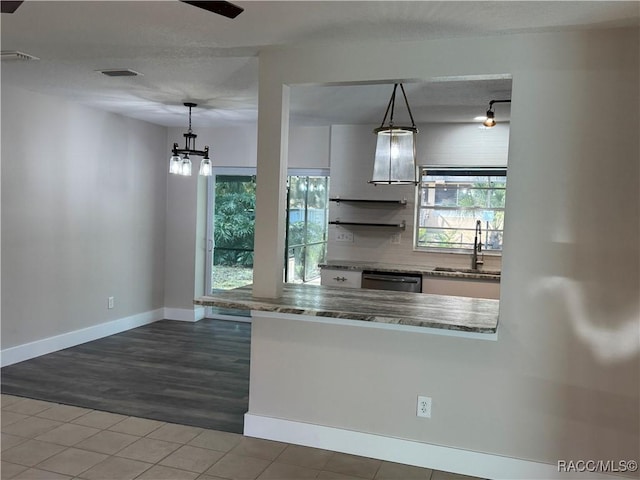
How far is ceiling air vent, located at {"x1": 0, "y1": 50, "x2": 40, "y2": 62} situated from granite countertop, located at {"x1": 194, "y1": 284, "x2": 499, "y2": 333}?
198 centimetres

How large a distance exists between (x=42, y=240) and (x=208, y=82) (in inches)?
85.7

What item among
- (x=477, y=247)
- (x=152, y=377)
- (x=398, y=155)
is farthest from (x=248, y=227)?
(x=398, y=155)

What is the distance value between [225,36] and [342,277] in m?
→ 2.81

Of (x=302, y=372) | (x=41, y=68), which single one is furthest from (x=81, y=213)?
(x=302, y=372)

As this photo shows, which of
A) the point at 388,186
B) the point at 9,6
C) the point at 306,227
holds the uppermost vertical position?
the point at 9,6

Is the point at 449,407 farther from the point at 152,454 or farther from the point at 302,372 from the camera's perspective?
the point at 152,454

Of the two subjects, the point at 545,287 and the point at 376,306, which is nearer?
the point at 545,287

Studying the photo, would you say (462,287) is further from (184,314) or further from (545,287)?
(184,314)

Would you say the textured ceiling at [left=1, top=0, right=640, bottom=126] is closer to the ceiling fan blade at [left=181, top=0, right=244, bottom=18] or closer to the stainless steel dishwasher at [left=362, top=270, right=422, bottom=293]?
the ceiling fan blade at [left=181, top=0, right=244, bottom=18]

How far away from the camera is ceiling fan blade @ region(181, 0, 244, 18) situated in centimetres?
232

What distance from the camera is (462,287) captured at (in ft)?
15.3

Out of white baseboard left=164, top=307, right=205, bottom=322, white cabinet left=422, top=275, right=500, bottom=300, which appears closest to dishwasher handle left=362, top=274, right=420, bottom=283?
white cabinet left=422, top=275, right=500, bottom=300

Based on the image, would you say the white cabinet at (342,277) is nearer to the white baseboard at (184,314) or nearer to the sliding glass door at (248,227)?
the sliding glass door at (248,227)

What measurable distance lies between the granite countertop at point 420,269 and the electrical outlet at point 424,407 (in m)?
1.99
